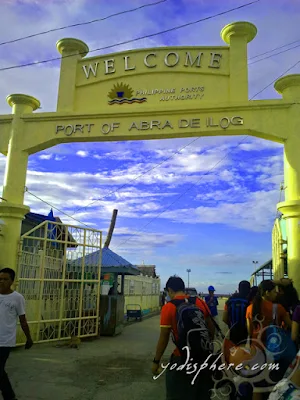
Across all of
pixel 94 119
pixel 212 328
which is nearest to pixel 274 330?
pixel 212 328

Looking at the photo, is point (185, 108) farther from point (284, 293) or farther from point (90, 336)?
point (90, 336)

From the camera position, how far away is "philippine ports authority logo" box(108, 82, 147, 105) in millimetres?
8352

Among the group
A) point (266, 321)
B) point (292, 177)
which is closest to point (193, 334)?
point (266, 321)

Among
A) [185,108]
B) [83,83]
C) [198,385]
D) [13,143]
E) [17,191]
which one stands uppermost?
[83,83]

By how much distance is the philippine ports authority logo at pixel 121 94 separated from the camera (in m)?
8.35

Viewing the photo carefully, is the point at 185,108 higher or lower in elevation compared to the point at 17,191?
higher

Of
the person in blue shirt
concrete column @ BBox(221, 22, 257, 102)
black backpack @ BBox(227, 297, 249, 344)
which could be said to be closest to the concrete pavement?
black backpack @ BBox(227, 297, 249, 344)

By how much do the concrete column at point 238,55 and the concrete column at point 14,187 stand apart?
4.54 metres

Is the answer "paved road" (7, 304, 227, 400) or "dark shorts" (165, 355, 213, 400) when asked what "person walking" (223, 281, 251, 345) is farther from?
"dark shorts" (165, 355, 213, 400)

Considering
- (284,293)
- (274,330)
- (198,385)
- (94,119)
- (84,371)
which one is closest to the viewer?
(198,385)

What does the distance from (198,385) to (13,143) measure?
7055 millimetres

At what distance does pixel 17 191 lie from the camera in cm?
842

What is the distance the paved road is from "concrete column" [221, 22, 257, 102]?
5.49 meters

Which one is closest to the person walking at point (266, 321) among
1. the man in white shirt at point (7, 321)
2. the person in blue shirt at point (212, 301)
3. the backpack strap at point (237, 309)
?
the backpack strap at point (237, 309)
